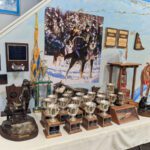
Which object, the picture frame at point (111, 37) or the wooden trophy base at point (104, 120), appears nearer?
the wooden trophy base at point (104, 120)

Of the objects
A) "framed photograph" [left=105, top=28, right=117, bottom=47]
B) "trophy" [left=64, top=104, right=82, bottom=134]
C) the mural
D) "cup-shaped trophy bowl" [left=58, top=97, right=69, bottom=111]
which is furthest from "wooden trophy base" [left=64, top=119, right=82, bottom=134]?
"framed photograph" [left=105, top=28, right=117, bottom=47]

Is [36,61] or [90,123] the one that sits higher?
[36,61]

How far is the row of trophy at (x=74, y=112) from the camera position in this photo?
1235mm

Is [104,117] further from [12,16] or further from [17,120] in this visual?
[12,16]

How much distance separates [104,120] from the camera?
139 cm

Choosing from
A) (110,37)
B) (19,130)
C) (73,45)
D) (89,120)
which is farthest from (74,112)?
(110,37)

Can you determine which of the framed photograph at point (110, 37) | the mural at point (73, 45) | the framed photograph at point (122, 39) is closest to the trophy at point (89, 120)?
the mural at point (73, 45)

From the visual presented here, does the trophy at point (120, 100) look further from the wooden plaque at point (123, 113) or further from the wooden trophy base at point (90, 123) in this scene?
the wooden trophy base at point (90, 123)

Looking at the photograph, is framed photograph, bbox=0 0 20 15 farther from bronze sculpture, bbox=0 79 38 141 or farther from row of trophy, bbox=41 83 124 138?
row of trophy, bbox=41 83 124 138

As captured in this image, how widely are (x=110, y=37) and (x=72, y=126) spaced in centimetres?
118

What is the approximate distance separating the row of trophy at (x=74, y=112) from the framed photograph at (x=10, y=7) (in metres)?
1.28

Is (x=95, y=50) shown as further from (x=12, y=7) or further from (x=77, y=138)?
(x=12, y=7)

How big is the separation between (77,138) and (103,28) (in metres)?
1.26

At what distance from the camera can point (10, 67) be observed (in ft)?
5.00
